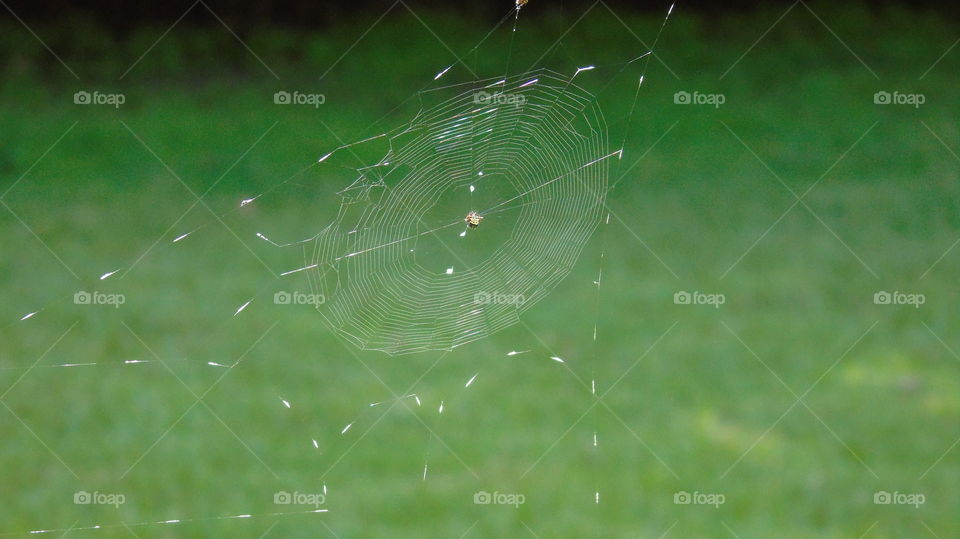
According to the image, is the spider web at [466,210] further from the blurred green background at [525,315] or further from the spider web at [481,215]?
the blurred green background at [525,315]

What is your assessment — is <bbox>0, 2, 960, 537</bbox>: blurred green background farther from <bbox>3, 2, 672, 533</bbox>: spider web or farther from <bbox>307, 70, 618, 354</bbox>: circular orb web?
<bbox>307, 70, 618, 354</bbox>: circular orb web

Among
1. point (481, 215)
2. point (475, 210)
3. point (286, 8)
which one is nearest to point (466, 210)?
point (475, 210)

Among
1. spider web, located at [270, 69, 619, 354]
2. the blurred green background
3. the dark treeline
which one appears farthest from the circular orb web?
the dark treeline

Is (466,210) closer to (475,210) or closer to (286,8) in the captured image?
(475,210)

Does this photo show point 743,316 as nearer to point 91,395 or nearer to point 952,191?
point 952,191

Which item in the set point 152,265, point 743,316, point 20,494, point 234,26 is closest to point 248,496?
point 20,494

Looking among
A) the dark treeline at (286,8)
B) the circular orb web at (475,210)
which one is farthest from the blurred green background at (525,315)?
the circular orb web at (475,210)
